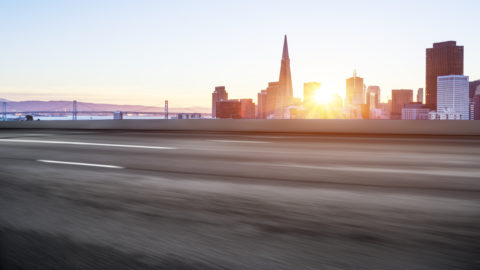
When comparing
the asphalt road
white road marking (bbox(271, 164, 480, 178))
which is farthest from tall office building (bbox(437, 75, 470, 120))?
the asphalt road

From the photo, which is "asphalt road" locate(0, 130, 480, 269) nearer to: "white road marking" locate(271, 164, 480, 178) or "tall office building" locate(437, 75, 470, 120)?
"white road marking" locate(271, 164, 480, 178)

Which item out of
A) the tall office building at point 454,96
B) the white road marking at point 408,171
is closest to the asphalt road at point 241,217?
the white road marking at point 408,171

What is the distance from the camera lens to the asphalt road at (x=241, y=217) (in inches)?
81.9

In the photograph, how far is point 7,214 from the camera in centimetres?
315

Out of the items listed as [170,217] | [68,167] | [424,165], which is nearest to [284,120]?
[424,165]

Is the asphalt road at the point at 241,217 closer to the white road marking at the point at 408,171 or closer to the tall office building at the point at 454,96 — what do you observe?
the white road marking at the point at 408,171

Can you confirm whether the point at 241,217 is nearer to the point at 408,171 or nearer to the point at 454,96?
the point at 408,171

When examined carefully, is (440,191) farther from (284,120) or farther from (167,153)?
(284,120)

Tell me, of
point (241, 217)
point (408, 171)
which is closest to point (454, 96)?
point (408, 171)

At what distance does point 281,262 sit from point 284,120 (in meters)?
15.3

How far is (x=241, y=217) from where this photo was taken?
2.90m

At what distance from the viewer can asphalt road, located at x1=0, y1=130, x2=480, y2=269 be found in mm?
2080

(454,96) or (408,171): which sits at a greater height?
(454,96)

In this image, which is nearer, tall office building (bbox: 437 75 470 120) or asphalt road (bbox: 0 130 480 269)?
asphalt road (bbox: 0 130 480 269)
